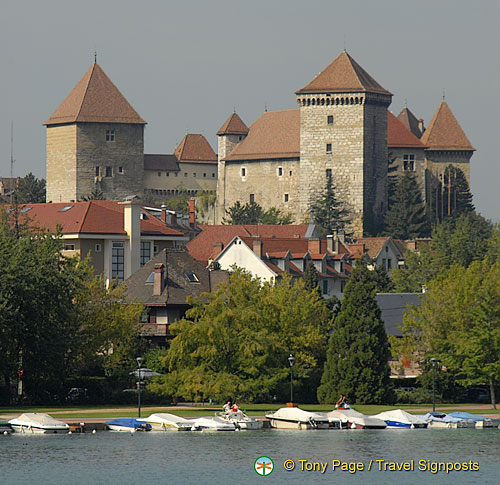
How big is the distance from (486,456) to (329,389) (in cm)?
1594

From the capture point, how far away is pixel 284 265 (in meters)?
104

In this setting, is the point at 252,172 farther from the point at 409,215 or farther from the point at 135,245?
the point at 135,245

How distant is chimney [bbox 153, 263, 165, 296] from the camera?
261 ft

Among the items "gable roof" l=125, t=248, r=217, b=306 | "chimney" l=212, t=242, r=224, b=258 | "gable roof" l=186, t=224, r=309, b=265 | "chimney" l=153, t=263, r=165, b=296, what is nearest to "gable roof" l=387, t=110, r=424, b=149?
"gable roof" l=186, t=224, r=309, b=265

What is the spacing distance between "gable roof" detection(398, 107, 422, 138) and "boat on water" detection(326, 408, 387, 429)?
435 feet

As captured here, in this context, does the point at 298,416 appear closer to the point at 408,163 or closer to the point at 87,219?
the point at 87,219

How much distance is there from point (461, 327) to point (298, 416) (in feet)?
59.5

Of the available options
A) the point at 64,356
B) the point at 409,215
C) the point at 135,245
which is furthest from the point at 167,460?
the point at 409,215

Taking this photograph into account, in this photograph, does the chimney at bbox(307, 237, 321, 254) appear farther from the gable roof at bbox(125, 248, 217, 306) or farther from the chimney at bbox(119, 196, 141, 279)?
the gable roof at bbox(125, 248, 217, 306)

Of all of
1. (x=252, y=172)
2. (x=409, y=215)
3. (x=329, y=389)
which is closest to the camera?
(x=329, y=389)

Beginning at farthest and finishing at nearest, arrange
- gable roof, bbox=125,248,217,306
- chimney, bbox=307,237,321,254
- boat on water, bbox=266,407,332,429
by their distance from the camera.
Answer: chimney, bbox=307,237,321,254
gable roof, bbox=125,248,217,306
boat on water, bbox=266,407,332,429

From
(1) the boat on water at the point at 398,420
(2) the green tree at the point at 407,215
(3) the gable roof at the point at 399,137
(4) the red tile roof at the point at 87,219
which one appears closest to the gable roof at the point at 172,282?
(4) the red tile roof at the point at 87,219

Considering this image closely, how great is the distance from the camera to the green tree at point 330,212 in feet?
522

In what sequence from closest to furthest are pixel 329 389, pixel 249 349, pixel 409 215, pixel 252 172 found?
pixel 249 349 → pixel 329 389 → pixel 409 215 → pixel 252 172
